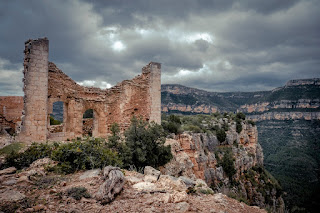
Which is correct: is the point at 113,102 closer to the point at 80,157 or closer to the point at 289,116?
the point at 80,157

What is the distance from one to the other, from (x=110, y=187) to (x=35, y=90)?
7889 mm

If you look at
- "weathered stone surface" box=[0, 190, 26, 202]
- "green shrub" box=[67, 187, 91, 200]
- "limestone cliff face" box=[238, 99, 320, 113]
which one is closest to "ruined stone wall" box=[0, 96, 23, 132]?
"weathered stone surface" box=[0, 190, 26, 202]

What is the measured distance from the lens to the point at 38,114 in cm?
964

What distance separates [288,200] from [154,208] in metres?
33.7

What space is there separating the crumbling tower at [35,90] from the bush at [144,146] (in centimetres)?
457

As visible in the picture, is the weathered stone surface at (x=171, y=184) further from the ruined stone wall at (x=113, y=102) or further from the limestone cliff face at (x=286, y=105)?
the limestone cliff face at (x=286, y=105)

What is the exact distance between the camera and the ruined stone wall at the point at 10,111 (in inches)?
589

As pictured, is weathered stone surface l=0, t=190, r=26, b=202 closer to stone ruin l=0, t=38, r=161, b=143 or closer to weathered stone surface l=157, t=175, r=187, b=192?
weathered stone surface l=157, t=175, r=187, b=192

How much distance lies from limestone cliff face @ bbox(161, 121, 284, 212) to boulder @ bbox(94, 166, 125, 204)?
18.6ft

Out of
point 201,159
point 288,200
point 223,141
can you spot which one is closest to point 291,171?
point 288,200

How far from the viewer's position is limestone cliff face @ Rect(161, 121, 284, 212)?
1295cm

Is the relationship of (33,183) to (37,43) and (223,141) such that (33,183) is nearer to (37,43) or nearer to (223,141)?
(37,43)

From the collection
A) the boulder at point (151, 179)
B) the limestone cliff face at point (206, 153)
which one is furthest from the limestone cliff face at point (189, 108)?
the boulder at point (151, 179)

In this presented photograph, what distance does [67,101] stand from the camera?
11438 millimetres
